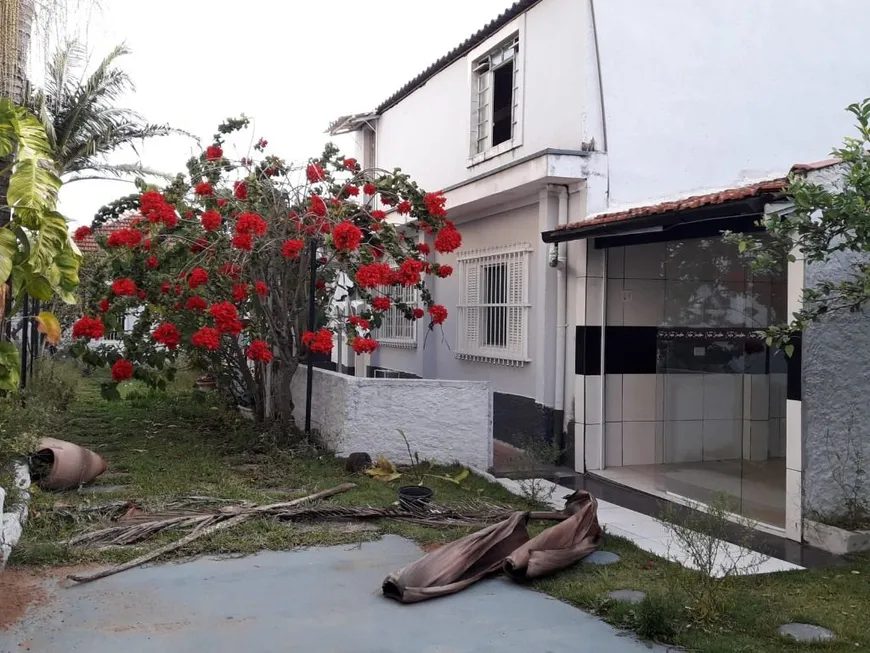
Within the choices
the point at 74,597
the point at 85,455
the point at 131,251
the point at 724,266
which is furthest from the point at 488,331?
the point at 74,597

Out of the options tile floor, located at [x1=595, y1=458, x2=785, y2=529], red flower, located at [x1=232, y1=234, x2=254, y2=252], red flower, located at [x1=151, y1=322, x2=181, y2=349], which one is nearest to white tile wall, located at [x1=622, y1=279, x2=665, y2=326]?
tile floor, located at [x1=595, y1=458, x2=785, y2=529]

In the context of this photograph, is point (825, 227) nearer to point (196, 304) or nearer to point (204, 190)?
point (196, 304)

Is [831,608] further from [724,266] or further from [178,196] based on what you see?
[178,196]

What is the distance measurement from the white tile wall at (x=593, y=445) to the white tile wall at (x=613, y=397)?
0.20 m

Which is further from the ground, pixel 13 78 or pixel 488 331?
pixel 13 78

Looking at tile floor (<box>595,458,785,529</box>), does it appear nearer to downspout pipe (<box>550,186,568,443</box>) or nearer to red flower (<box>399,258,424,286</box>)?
downspout pipe (<box>550,186,568,443</box>)

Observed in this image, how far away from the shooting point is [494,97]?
12531mm

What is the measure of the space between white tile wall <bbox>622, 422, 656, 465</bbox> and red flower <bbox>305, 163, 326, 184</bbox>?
4746 mm

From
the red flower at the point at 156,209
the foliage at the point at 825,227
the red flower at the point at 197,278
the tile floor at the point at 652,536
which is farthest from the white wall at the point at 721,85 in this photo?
the red flower at the point at 156,209

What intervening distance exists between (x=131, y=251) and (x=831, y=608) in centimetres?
814

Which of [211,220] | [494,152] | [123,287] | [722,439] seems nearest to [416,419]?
[211,220]

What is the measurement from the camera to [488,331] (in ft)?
40.1

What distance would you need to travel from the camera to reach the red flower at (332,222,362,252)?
30.9ft

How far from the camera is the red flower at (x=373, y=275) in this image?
31.4 ft
